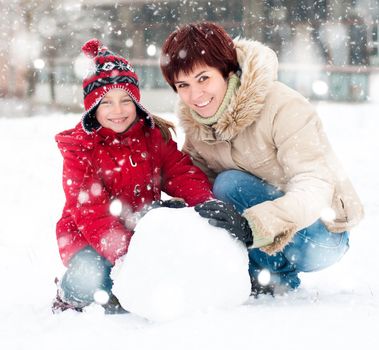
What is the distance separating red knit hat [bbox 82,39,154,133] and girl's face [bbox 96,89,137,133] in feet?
0.09

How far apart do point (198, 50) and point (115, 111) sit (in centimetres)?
51

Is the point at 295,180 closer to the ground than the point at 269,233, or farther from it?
farther from it

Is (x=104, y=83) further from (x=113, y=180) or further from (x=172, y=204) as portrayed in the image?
(x=172, y=204)

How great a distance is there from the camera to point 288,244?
8.06ft

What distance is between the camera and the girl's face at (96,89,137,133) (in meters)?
2.54

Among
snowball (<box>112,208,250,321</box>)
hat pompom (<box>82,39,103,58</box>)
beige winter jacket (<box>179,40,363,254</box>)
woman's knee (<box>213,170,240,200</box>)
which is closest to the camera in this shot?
snowball (<box>112,208,250,321</box>)

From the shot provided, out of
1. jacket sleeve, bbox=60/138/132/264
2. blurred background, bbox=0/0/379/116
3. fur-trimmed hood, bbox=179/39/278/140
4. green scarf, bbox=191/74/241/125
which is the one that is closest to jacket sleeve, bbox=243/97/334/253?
fur-trimmed hood, bbox=179/39/278/140

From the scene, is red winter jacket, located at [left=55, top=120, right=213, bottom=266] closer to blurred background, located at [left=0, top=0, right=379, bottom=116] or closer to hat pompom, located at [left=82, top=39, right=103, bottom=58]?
hat pompom, located at [left=82, top=39, right=103, bottom=58]

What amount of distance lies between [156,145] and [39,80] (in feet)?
51.1


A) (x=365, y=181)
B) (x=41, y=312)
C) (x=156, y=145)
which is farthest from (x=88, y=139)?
(x=365, y=181)

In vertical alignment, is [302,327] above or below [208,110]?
below

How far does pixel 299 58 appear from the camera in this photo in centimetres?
1495

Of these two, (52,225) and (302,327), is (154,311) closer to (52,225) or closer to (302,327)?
(302,327)

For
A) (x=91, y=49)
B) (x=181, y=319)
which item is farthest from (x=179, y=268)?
(x=91, y=49)
